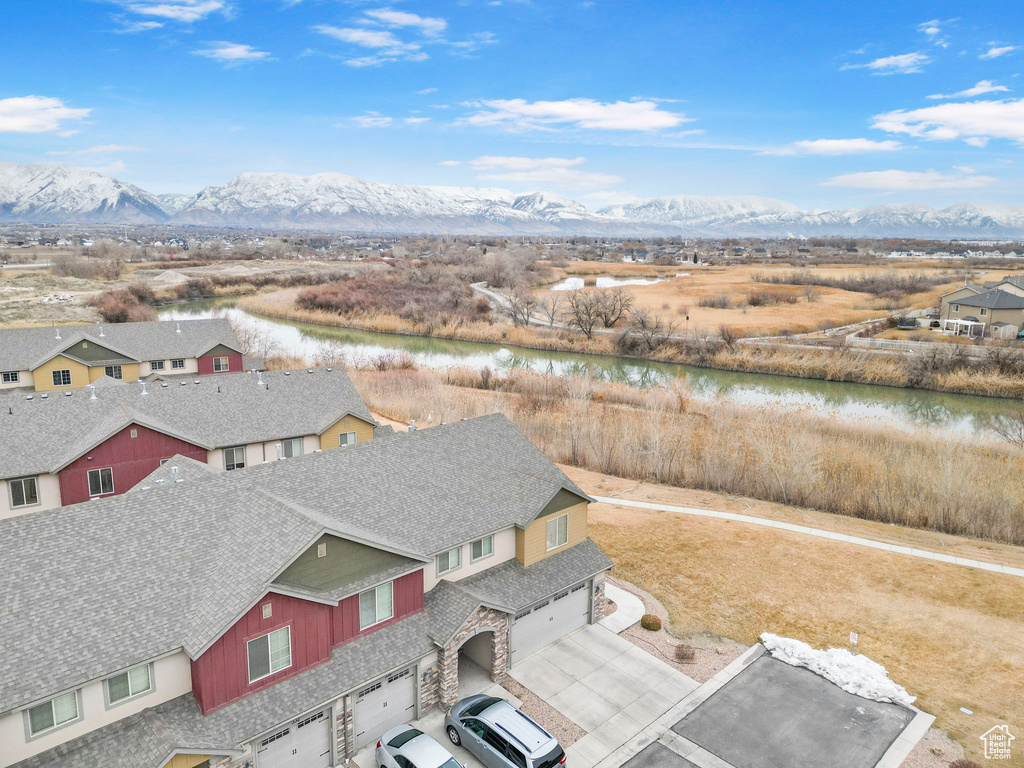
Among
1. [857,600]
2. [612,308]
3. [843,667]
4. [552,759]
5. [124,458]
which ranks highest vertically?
[612,308]

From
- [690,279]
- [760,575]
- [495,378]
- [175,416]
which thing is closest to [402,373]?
[495,378]

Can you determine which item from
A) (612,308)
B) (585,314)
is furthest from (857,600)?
(612,308)

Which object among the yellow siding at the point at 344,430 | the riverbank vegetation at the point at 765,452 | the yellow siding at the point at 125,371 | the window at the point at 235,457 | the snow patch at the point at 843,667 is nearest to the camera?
the snow patch at the point at 843,667

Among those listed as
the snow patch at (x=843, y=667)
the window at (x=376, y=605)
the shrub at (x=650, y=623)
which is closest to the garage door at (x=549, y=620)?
the shrub at (x=650, y=623)

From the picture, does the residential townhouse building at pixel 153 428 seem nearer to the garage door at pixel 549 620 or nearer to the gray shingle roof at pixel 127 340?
the gray shingle roof at pixel 127 340

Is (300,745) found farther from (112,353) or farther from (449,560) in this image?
(112,353)

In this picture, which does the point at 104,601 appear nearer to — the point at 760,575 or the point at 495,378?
the point at 760,575

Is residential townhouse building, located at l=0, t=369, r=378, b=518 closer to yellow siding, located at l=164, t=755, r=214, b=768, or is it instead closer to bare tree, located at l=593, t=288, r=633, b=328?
yellow siding, located at l=164, t=755, r=214, b=768
